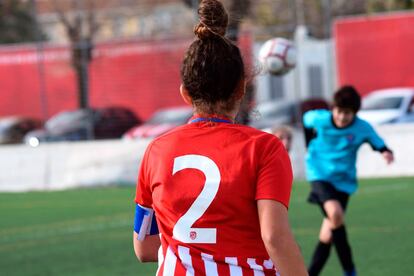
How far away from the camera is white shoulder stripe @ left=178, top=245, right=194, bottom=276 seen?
124 inches

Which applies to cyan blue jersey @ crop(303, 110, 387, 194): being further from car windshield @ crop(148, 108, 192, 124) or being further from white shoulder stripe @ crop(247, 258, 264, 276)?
car windshield @ crop(148, 108, 192, 124)

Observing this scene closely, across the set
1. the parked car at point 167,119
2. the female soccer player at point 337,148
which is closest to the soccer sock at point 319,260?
the female soccer player at point 337,148

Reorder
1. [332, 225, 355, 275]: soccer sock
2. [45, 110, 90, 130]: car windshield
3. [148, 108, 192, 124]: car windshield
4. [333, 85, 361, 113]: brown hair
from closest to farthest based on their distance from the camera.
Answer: [332, 225, 355, 275]: soccer sock → [333, 85, 361, 113]: brown hair → [45, 110, 90, 130]: car windshield → [148, 108, 192, 124]: car windshield

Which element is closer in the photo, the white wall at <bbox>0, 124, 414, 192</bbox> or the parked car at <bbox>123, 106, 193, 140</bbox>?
the white wall at <bbox>0, 124, 414, 192</bbox>

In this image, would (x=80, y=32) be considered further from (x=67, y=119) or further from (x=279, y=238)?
(x=279, y=238)

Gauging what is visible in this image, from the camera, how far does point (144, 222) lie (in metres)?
3.42

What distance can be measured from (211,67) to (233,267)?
0.63 meters

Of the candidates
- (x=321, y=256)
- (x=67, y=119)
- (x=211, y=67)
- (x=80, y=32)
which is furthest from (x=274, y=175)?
(x=80, y=32)

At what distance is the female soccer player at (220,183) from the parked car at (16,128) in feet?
65.5

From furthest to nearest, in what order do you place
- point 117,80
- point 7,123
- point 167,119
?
point 7,123
point 167,119
point 117,80

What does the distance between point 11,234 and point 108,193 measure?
16.1ft

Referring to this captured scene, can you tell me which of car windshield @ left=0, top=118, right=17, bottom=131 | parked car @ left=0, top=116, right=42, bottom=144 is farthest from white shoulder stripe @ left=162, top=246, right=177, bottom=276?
car windshield @ left=0, top=118, right=17, bottom=131

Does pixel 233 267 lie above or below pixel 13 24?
below

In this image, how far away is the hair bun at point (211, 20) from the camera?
10.4 ft
